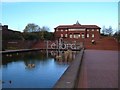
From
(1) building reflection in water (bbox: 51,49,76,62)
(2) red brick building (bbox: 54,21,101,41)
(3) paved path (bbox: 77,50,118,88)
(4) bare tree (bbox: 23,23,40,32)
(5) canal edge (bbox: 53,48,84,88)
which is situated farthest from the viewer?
(2) red brick building (bbox: 54,21,101,41)

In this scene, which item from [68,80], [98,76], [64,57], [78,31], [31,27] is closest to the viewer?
[68,80]

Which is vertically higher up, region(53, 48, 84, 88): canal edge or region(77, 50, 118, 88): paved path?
region(53, 48, 84, 88): canal edge

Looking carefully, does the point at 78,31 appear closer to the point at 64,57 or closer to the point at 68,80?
the point at 64,57

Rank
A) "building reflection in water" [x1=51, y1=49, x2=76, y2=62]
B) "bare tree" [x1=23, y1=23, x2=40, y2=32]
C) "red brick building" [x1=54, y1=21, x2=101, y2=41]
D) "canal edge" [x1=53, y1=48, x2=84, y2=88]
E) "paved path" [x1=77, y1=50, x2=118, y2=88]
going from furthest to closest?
"red brick building" [x1=54, y1=21, x2=101, y2=41]
"bare tree" [x1=23, y1=23, x2=40, y2=32]
"building reflection in water" [x1=51, y1=49, x2=76, y2=62]
"paved path" [x1=77, y1=50, x2=118, y2=88]
"canal edge" [x1=53, y1=48, x2=84, y2=88]

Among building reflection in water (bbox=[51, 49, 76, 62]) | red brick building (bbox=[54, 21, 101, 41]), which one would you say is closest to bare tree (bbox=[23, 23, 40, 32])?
red brick building (bbox=[54, 21, 101, 41])

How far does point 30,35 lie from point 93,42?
11510mm

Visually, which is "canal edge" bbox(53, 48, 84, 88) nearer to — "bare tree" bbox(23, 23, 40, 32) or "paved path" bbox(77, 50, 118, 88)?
"paved path" bbox(77, 50, 118, 88)

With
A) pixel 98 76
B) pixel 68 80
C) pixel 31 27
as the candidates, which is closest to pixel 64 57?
pixel 98 76

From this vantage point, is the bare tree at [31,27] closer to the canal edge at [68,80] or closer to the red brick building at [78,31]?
the red brick building at [78,31]

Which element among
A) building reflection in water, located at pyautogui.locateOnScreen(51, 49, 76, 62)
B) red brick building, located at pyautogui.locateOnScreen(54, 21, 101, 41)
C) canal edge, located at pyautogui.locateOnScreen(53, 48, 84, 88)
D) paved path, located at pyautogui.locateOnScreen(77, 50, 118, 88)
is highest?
red brick building, located at pyautogui.locateOnScreen(54, 21, 101, 41)

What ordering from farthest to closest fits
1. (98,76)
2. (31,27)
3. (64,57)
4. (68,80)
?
(31,27) < (64,57) < (98,76) < (68,80)

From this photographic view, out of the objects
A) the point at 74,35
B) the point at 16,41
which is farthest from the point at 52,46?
the point at 74,35

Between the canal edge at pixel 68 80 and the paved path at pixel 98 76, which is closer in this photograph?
the canal edge at pixel 68 80

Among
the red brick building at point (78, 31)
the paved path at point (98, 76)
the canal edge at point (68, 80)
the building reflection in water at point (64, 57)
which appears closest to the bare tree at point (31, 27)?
the red brick building at point (78, 31)
